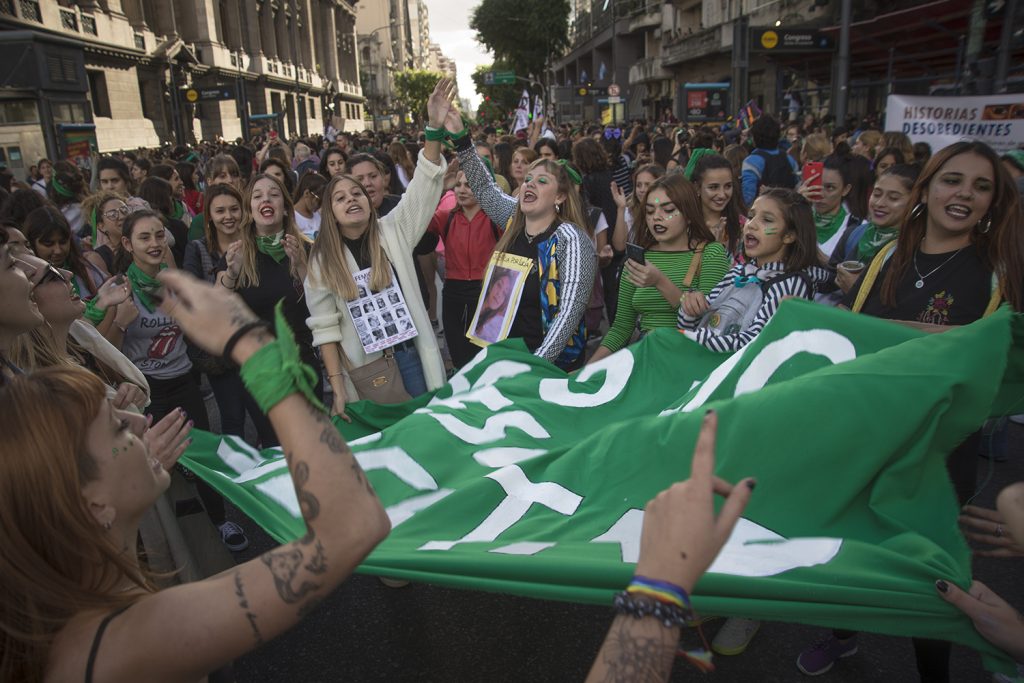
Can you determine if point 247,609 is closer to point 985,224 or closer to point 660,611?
point 660,611

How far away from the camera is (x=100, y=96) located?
89.2ft

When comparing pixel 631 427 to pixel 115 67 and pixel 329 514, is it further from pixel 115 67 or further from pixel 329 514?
pixel 115 67

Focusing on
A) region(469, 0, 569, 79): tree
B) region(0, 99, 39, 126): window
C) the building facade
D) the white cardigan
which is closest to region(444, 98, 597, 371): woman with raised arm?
the white cardigan

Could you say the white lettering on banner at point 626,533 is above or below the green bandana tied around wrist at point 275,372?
below

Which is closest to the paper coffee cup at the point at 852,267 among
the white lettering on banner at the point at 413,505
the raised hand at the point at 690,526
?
the white lettering on banner at the point at 413,505

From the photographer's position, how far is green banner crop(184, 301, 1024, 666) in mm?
1781

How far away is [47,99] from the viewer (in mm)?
11523

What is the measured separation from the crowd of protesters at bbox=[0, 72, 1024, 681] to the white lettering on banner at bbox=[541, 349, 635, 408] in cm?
11

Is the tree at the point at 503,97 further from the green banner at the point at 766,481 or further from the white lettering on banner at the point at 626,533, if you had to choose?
the white lettering on banner at the point at 626,533

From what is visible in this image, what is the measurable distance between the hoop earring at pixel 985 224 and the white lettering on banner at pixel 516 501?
2083mm

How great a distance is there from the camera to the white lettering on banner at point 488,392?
10.7 feet

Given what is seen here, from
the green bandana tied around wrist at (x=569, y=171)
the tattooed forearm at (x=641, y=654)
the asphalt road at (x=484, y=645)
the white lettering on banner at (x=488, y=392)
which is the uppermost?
the green bandana tied around wrist at (x=569, y=171)

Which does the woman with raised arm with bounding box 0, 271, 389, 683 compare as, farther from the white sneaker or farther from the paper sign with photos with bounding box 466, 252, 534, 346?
the paper sign with photos with bounding box 466, 252, 534, 346

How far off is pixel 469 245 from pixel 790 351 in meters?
2.92
